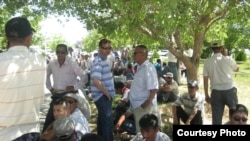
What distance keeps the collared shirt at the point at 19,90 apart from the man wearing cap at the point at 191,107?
155 inches

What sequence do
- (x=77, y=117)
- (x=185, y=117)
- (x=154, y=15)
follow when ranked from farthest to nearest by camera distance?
(x=185, y=117)
(x=154, y=15)
(x=77, y=117)

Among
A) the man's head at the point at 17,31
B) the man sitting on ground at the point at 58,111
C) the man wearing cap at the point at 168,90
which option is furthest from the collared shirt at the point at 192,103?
the man's head at the point at 17,31

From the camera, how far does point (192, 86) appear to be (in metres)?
6.36

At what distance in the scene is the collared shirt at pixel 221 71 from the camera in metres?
6.36

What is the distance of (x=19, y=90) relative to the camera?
104 inches

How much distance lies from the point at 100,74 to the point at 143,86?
607mm

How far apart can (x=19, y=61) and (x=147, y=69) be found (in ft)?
8.85

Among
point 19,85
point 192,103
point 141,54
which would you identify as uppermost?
point 141,54

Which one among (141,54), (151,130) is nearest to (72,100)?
(151,130)

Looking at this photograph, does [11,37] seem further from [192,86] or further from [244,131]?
[192,86]

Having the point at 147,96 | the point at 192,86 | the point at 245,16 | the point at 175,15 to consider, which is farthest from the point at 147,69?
the point at 245,16

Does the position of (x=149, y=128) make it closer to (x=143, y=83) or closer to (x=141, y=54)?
(x=143, y=83)

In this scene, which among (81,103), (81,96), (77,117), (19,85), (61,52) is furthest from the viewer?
(61,52)

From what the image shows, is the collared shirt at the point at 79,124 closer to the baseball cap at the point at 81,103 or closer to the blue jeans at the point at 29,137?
the baseball cap at the point at 81,103
